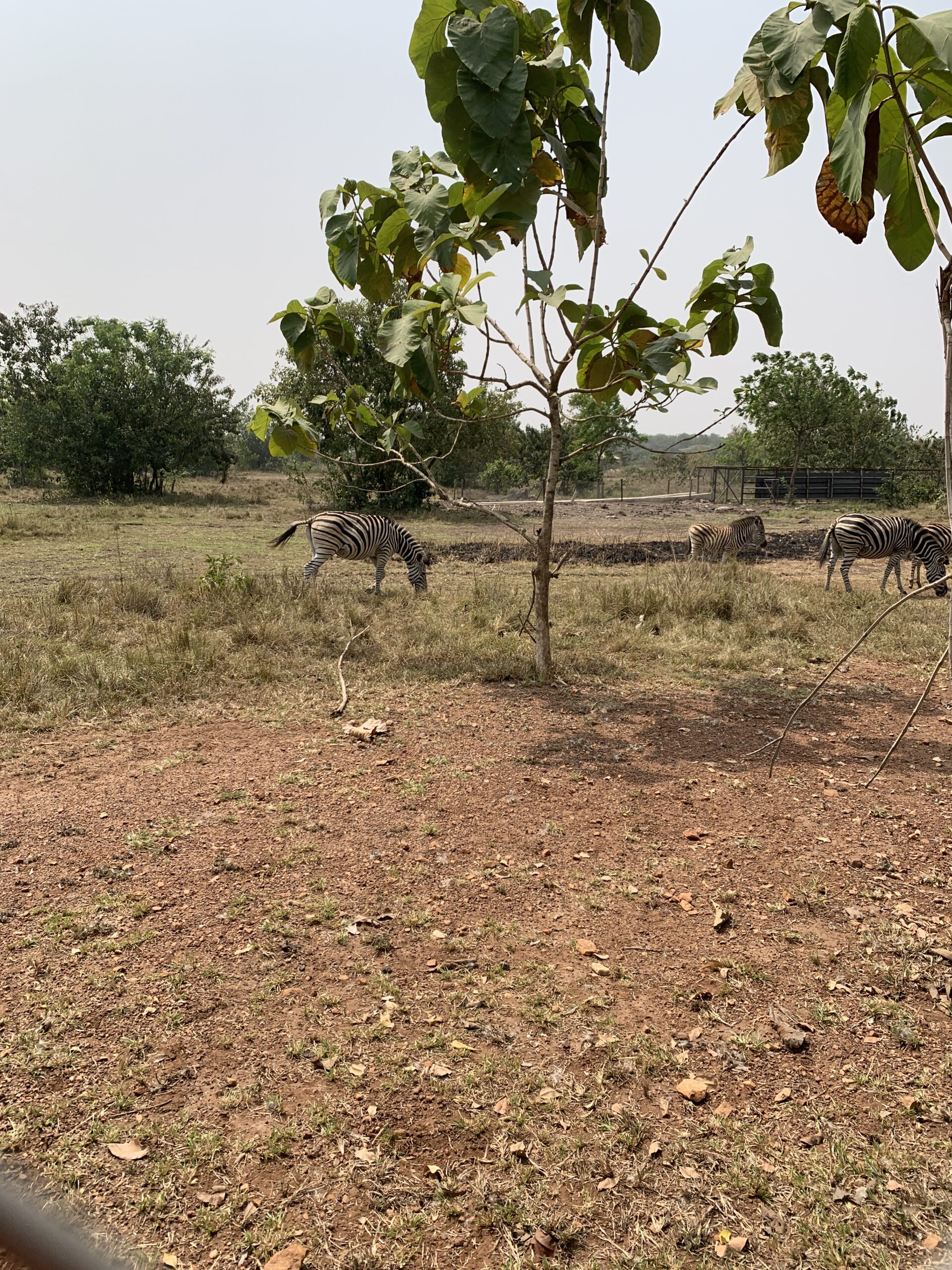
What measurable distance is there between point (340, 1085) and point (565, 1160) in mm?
762

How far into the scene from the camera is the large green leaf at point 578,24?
502cm

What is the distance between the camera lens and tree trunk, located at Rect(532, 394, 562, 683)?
22.3 ft

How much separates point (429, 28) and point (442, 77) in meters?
0.31

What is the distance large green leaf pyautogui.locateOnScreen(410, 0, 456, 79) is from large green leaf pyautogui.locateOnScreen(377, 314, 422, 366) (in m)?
1.31

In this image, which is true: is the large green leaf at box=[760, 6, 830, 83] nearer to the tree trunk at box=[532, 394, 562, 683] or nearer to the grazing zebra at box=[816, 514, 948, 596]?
the tree trunk at box=[532, 394, 562, 683]

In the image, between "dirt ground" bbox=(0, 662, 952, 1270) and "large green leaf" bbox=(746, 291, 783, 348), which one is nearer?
"dirt ground" bbox=(0, 662, 952, 1270)

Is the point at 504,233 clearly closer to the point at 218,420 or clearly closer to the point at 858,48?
the point at 858,48

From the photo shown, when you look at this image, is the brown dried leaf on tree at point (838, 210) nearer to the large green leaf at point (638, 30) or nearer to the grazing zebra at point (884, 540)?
the large green leaf at point (638, 30)

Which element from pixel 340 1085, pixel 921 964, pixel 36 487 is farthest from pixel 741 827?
pixel 36 487

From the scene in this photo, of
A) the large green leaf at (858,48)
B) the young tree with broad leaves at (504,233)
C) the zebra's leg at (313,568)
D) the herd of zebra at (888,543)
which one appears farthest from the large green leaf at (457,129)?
the herd of zebra at (888,543)

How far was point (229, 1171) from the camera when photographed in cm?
230

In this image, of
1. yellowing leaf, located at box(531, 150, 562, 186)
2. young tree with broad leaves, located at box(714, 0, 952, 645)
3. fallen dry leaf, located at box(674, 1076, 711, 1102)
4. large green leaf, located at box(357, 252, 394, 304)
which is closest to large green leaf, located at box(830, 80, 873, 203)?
young tree with broad leaves, located at box(714, 0, 952, 645)

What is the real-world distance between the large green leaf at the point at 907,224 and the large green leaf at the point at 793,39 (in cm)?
43

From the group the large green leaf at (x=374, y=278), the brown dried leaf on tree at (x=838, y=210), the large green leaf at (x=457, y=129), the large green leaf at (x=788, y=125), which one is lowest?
the brown dried leaf on tree at (x=838, y=210)
